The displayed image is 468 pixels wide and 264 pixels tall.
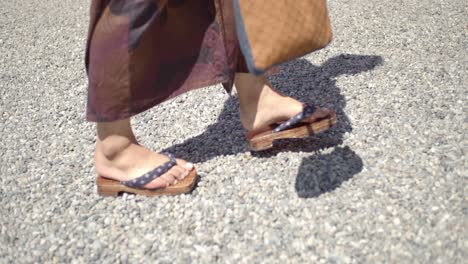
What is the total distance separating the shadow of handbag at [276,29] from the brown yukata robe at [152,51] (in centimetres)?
18

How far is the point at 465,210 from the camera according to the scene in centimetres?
141

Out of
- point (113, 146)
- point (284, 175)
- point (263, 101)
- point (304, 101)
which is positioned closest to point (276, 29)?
point (263, 101)

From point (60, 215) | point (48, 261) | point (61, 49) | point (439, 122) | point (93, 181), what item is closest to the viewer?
point (48, 261)

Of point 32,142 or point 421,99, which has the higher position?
point 421,99

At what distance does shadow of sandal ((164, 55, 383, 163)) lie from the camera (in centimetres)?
186

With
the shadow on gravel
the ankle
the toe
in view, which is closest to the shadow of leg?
the shadow on gravel

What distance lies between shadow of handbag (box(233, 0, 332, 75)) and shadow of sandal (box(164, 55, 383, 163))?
52 centimetres

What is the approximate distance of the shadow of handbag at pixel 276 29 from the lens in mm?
1312

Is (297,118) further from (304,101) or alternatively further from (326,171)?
(304,101)

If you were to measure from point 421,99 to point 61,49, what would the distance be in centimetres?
253

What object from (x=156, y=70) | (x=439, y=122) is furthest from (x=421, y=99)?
(x=156, y=70)

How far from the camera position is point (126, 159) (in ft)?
5.19

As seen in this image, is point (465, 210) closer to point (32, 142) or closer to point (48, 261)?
point (48, 261)

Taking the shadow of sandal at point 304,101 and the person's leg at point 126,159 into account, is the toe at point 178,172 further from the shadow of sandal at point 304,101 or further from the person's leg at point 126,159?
the shadow of sandal at point 304,101
